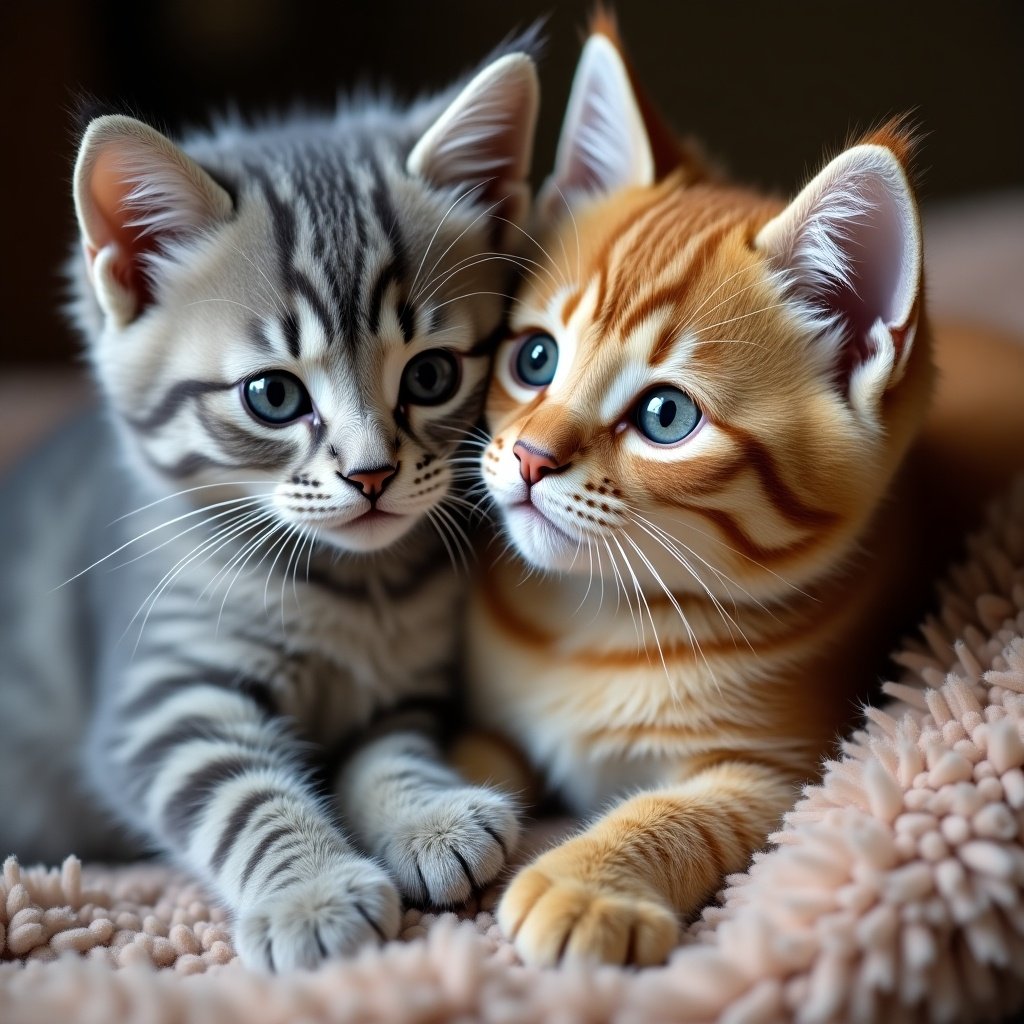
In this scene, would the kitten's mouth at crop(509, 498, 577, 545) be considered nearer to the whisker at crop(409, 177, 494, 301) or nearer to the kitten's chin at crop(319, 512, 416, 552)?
the kitten's chin at crop(319, 512, 416, 552)

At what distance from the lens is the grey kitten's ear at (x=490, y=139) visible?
1.04 m

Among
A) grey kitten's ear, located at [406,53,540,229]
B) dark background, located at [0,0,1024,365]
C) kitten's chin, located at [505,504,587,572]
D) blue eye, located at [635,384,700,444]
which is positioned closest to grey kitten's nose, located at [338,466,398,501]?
kitten's chin, located at [505,504,587,572]

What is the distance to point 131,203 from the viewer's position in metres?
1.02

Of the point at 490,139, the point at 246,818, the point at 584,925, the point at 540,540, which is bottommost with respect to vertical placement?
the point at 246,818

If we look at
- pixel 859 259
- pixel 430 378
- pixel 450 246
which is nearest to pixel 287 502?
pixel 430 378

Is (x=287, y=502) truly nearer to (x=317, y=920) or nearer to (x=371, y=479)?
(x=371, y=479)

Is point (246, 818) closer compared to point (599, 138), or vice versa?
point (246, 818)

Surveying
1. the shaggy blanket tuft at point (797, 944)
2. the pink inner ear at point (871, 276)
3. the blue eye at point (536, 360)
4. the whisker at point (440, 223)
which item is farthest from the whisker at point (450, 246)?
the shaggy blanket tuft at point (797, 944)

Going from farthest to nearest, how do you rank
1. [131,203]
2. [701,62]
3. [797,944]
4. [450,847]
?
1. [701,62]
2. [131,203]
3. [450,847]
4. [797,944]

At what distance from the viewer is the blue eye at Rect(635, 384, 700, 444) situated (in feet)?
3.06

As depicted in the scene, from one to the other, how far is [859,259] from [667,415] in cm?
22

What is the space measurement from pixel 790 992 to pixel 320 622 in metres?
0.60

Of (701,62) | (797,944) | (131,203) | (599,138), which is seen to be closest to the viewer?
(797,944)

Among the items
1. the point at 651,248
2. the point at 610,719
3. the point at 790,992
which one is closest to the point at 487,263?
the point at 651,248
